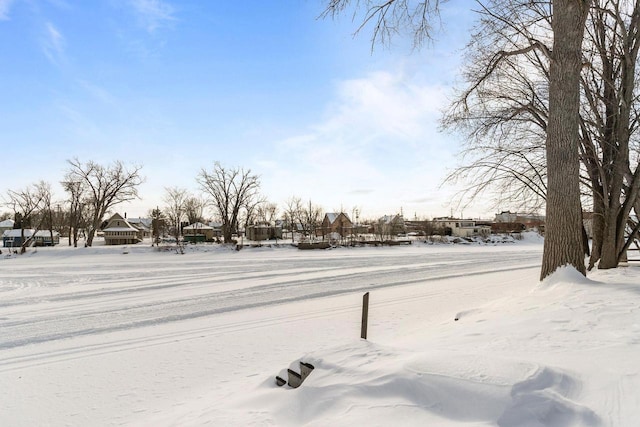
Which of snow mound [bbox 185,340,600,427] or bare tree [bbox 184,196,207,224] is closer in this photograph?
snow mound [bbox 185,340,600,427]

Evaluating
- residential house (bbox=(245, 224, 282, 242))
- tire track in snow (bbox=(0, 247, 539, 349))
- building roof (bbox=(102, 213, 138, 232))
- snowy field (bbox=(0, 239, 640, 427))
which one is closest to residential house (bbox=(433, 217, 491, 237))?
residential house (bbox=(245, 224, 282, 242))

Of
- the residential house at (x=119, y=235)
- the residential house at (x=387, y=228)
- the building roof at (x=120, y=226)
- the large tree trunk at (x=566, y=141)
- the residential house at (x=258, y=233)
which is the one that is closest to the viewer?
the large tree trunk at (x=566, y=141)

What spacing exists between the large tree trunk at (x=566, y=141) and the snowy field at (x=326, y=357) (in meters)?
0.54

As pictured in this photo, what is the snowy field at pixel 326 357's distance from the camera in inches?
115

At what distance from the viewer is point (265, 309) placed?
10.1 metres

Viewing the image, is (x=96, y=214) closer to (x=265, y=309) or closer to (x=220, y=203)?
(x=220, y=203)

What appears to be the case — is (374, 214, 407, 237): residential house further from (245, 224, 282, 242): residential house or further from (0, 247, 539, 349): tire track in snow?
(0, 247, 539, 349): tire track in snow

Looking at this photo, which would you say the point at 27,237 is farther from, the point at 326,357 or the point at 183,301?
the point at 326,357

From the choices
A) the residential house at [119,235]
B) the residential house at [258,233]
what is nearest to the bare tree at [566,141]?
the residential house at [258,233]

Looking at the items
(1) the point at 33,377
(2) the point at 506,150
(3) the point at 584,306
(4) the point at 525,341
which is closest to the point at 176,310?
(1) the point at 33,377

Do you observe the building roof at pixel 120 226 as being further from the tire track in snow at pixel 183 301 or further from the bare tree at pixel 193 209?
the tire track in snow at pixel 183 301

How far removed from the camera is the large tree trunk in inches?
304

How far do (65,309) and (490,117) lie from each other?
1393cm

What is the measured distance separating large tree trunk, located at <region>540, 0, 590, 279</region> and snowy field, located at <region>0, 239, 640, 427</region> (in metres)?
0.54
